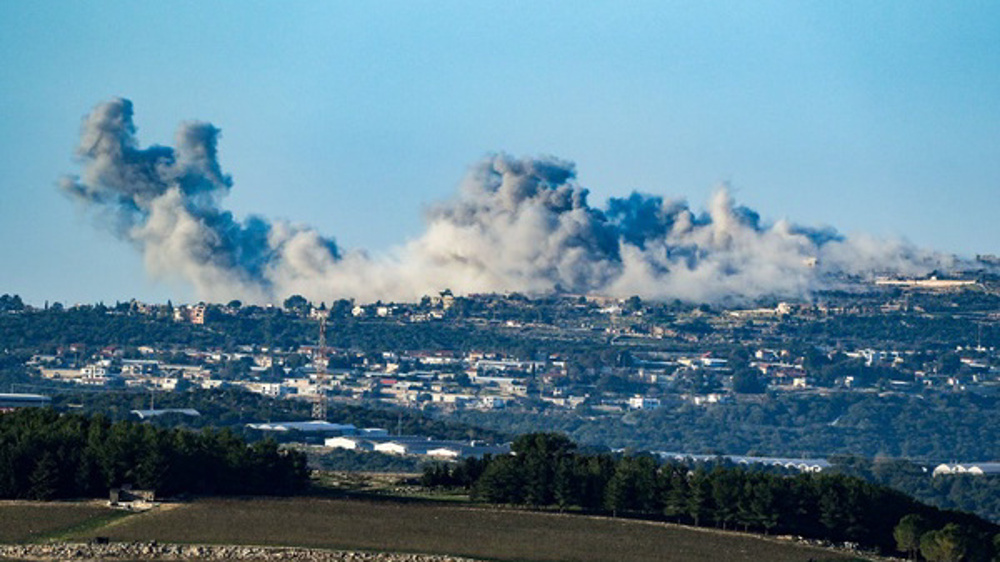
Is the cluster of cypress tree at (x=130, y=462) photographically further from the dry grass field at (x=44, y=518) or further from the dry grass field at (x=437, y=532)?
the dry grass field at (x=437, y=532)

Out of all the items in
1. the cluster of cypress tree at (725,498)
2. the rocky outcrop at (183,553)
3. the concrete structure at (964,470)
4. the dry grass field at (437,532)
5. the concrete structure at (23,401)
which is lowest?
the rocky outcrop at (183,553)

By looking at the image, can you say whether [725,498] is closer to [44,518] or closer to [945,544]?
[945,544]

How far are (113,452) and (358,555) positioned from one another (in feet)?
45.2

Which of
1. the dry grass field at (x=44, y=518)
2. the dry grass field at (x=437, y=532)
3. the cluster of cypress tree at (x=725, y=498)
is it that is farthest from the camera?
the cluster of cypress tree at (x=725, y=498)

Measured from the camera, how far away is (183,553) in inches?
3088

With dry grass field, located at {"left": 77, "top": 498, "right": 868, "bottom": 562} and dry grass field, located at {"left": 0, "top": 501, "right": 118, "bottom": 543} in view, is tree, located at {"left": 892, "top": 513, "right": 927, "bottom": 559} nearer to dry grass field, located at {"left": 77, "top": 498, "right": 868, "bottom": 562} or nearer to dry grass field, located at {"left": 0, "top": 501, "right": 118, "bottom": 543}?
dry grass field, located at {"left": 77, "top": 498, "right": 868, "bottom": 562}

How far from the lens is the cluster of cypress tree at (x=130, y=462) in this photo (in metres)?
88.2

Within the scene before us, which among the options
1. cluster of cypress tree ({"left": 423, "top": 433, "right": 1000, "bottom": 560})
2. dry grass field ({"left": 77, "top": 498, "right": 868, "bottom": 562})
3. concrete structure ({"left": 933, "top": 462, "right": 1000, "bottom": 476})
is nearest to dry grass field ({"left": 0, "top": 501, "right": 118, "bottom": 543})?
dry grass field ({"left": 77, "top": 498, "right": 868, "bottom": 562})

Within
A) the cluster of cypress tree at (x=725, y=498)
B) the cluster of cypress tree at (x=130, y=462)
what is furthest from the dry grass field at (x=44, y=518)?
the cluster of cypress tree at (x=725, y=498)

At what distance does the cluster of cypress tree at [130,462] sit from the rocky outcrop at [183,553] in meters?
9.15

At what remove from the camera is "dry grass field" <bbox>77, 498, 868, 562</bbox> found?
8131cm

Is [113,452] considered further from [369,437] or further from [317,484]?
[369,437]

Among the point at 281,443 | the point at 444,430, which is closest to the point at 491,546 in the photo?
the point at 281,443

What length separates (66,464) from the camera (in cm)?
8944
